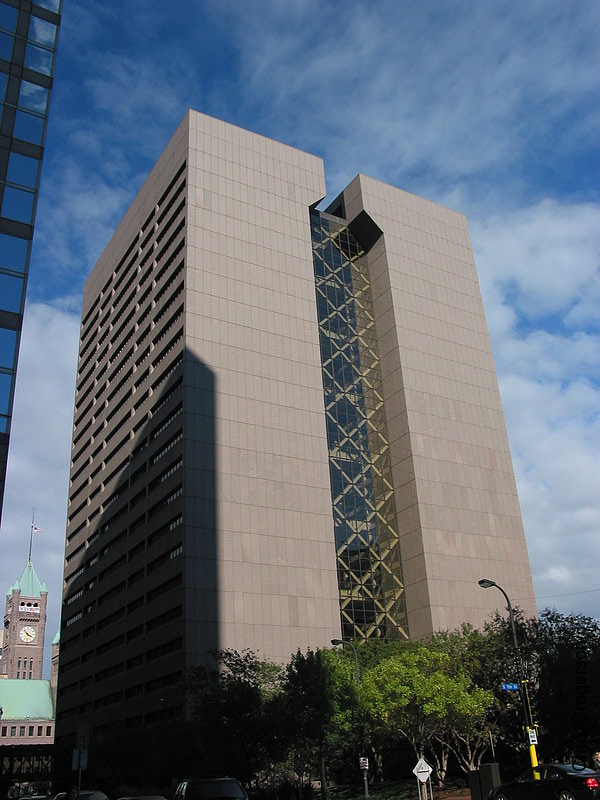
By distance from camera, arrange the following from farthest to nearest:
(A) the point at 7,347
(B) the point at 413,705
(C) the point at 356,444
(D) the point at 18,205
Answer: (C) the point at 356,444, (B) the point at 413,705, (D) the point at 18,205, (A) the point at 7,347

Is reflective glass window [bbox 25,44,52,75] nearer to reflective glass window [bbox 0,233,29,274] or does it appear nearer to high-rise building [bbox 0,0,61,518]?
high-rise building [bbox 0,0,61,518]

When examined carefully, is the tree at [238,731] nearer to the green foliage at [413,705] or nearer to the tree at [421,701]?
the green foliage at [413,705]

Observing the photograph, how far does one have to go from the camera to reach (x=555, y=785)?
24.1m

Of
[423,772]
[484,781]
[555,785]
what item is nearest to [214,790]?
[555,785]

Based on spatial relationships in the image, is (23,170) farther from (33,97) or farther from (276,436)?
(276,436)

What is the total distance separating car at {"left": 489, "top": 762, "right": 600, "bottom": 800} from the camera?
23234 mm

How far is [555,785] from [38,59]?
42.4 metres

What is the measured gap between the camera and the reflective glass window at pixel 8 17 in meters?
42.1

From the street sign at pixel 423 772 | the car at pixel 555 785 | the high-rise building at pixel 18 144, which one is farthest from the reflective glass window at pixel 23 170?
the car at pixel 555 785

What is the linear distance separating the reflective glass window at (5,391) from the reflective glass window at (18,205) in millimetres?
8772

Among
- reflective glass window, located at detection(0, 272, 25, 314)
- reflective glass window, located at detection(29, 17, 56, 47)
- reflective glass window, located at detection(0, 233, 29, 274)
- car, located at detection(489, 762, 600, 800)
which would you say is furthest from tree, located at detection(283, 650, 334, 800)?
reflective glass window, located at detection(29, 17, 56, 47)

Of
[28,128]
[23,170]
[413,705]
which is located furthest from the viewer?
[413,705]

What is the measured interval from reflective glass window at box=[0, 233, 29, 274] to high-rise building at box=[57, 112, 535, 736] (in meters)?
41.5

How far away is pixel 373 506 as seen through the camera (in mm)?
90250
